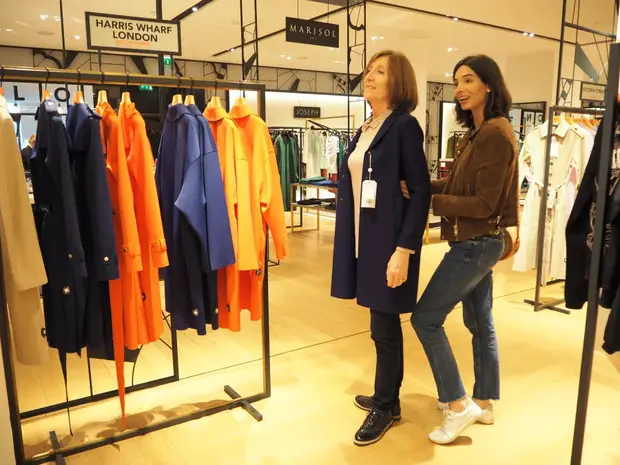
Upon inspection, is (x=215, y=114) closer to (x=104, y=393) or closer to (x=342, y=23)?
(x=104, y=393)

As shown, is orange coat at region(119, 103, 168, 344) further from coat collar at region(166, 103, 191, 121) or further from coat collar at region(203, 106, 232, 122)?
coat collar at region(203, 106, 232, 122)

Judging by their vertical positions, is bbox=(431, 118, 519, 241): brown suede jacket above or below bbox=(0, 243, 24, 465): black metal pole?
above

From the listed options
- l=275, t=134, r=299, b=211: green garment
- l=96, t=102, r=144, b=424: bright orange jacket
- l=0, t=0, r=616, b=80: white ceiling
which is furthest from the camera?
l=275, t=134, r=299, b=211: green garment

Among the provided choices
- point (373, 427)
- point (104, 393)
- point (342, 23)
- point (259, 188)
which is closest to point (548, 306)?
point (373, 427)

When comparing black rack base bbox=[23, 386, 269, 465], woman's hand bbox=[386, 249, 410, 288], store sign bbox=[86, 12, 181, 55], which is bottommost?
black rack base bbox=[23, 386, 269, 465]

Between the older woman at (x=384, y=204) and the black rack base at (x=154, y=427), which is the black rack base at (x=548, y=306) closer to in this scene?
the older woman at (x=384, y=204)

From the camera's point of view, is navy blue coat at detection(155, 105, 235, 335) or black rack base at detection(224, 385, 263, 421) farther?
black rack base at detection(224, 385, 263, 421)

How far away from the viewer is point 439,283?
215 centimetres

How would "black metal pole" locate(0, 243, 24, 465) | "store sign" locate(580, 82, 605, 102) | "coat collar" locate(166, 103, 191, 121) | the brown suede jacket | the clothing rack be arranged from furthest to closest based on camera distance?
"store sign" locate(580, 82, 605, 102) < "coat collar" locate(166, 103, 191, 121) < the brown suede jacket < "black metal pole" locate(0, 243, 24, 465) < the clothing rack

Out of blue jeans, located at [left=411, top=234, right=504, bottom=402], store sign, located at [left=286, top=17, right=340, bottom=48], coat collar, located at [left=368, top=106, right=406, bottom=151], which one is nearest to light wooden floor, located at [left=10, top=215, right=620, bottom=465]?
blue jeans, located at [left=411, top=234, right=504, bottom=402]

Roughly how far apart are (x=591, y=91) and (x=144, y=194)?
14.6ft

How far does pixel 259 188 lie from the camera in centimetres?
239

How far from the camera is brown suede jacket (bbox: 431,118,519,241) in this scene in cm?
201

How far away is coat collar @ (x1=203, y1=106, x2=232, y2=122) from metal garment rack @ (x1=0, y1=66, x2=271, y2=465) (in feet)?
0.38
